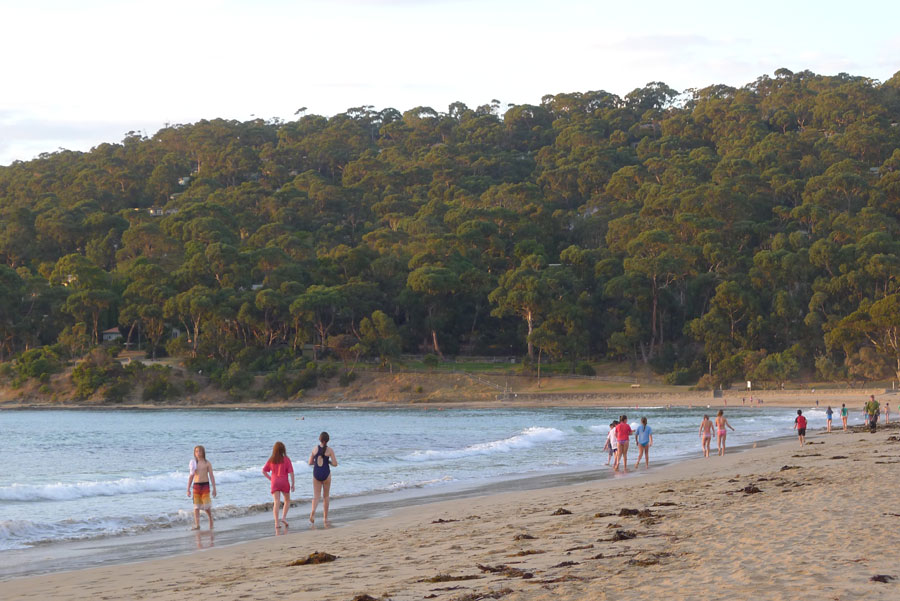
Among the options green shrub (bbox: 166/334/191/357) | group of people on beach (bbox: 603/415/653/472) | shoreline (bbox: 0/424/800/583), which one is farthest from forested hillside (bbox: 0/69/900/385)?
shoreline (bbox: 0/424/800/583)

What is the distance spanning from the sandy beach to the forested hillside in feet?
187

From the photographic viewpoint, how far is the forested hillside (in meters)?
69.7

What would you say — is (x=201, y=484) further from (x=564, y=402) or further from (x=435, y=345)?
(x=435, y=345)

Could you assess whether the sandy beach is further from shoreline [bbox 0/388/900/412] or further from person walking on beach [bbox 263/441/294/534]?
shoreline [bbox 0/388/900/412]

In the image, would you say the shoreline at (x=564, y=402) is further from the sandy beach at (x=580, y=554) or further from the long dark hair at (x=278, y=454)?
the long dark hair at (x=278, y=454)

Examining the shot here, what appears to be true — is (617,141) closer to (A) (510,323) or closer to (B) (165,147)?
(A) (510,323)

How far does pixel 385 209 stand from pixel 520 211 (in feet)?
55.8

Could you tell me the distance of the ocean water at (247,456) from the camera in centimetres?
1388

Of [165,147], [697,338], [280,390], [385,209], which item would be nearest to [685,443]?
[697,338]

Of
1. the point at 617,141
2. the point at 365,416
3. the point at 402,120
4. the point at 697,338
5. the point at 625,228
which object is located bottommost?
the point at 365,416

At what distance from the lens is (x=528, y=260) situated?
7594 cm

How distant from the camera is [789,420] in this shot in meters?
43.6

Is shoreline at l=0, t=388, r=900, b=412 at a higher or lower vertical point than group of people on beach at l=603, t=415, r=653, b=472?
lower

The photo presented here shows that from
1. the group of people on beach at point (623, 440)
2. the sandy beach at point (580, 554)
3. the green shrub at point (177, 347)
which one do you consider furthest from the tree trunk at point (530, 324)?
the sandy beach at point (580, 554)
